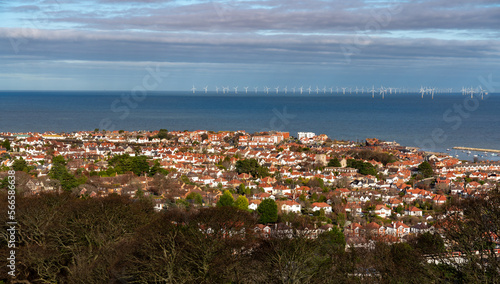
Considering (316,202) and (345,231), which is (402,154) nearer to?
(316,202)

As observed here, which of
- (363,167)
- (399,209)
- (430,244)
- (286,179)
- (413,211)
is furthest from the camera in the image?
(363,167)

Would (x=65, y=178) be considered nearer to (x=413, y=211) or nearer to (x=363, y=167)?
(x=413, y=211)

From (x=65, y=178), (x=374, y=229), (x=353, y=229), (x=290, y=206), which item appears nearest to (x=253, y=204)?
(x=290, y=206)

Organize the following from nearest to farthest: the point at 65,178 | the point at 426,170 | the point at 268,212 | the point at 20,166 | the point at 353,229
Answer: the point at 353,229 < the point at 268,212 < the point at 65,178 < the point at 20,166 < the point at 426,170

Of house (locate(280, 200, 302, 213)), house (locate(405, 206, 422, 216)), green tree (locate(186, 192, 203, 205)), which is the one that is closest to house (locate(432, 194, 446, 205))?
house (locate(405, 206, 422, 216))

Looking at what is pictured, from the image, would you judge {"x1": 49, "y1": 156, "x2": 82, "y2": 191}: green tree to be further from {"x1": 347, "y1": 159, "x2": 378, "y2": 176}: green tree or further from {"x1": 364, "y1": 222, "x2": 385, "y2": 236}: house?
{"x1": 347, "y1": 159, "x2": 378, "y2": 176}: green tree

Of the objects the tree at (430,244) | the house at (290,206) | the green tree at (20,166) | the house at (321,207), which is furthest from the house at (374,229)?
the green tree at (20,166)

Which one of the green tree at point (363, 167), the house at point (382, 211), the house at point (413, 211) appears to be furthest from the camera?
the green tree at point (363, 167)

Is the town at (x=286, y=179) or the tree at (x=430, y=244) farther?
the town at (x=286, y=179)

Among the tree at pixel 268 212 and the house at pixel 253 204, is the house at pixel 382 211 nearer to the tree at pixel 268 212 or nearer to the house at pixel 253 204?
the tree at pixel 268 212
